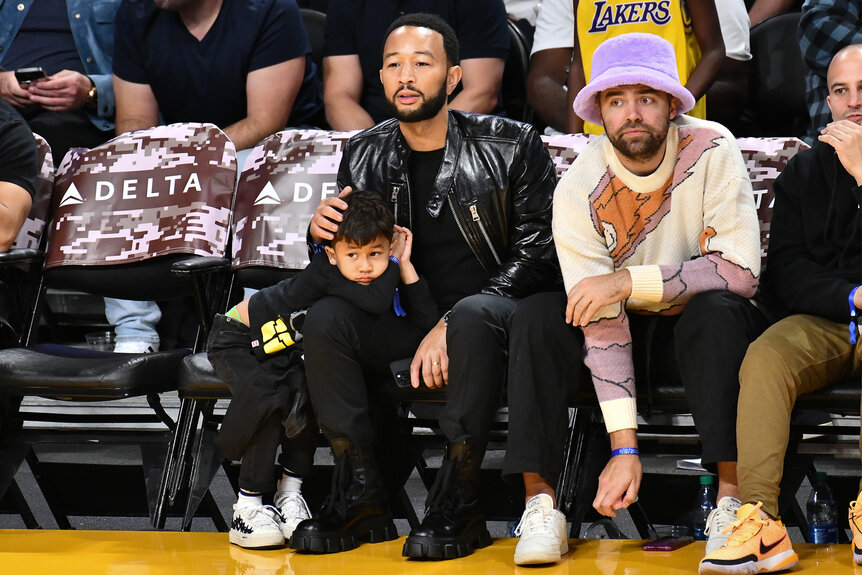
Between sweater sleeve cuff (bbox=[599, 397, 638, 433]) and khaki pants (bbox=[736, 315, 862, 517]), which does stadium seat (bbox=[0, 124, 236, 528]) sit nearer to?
sweater sleeve cuff (bbox=[599, 397, 638, 433])

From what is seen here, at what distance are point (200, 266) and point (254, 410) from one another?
23.4 inches

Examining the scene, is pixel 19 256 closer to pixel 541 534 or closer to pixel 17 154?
pixel 17 154

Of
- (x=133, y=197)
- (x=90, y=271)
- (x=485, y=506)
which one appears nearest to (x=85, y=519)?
(x=90, y=271)

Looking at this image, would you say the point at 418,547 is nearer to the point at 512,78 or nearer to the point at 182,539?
the point at 182,539

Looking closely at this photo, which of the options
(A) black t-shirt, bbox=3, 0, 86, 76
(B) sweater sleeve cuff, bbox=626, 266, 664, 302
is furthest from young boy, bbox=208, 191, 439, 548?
(A) black t-shirt, bbox=3, 0, 86, 76

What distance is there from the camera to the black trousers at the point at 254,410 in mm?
2918

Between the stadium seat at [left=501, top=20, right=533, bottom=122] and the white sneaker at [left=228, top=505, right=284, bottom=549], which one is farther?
the stadium seat at [left=501, top=20, right=533, bottom=122]

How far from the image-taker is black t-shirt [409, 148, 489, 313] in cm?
322

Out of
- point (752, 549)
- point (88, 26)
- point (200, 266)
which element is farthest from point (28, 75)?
point (752, 549)

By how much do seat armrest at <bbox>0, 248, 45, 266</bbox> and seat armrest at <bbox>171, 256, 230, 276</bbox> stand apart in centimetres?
54

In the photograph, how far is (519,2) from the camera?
4992 mm

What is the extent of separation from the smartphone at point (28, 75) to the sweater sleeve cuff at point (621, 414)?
286 cm

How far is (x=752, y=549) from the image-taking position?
94.9 inches

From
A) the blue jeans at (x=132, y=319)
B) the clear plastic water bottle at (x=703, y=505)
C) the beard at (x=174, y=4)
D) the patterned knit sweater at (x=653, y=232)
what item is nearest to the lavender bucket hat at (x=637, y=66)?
the patterned knit sweater at (x=653, y=232)
